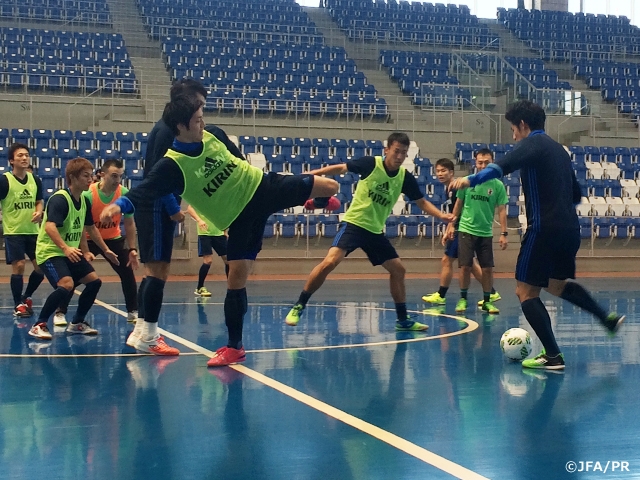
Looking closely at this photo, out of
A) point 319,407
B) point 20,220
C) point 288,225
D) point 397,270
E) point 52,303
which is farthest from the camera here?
point 288,225

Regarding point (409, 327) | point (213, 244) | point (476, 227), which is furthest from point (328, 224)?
point (409, 327)

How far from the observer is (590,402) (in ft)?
16.2

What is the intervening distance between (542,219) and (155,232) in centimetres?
309

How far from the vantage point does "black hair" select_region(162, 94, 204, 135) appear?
5.59 metres

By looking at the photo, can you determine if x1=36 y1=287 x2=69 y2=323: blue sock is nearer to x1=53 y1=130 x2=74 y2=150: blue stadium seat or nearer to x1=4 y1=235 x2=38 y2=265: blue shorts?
x1=4 y1=235 x2=38 y2=265: blue shorts

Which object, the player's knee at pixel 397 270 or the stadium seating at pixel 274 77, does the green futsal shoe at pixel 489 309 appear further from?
the stadium seating at pixel 274 77

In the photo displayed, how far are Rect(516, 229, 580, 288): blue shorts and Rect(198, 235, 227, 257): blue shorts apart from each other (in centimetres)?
647

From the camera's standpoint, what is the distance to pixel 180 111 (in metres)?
5.59

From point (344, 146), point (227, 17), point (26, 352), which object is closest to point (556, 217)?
point (26, 352)

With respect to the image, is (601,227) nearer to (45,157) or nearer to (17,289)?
(45,157)

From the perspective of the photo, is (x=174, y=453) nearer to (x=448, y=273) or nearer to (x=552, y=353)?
(x=552, y=353)

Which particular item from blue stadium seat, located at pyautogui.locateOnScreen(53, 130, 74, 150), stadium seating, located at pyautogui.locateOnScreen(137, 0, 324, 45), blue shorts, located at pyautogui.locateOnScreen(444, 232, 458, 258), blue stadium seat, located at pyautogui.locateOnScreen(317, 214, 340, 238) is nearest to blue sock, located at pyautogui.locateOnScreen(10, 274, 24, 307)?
blue shorts, located at pyautogui.locateOnScreen(444, 232, 458, 258)

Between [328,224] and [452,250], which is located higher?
[328,224]

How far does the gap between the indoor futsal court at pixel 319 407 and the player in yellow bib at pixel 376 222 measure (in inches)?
16.8
